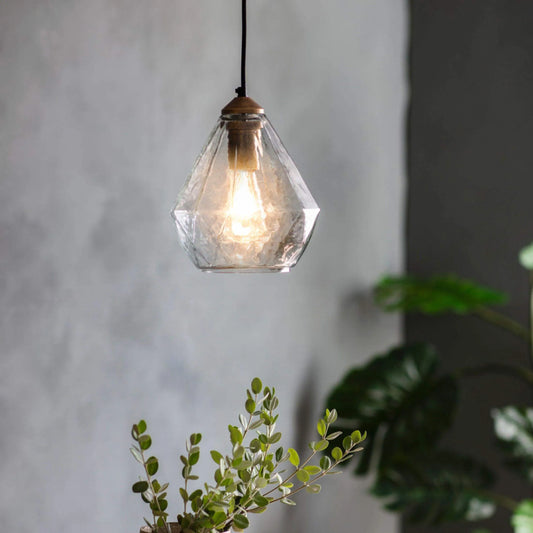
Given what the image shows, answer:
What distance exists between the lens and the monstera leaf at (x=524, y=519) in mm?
2365

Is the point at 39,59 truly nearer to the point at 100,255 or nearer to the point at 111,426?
the point at 100,255

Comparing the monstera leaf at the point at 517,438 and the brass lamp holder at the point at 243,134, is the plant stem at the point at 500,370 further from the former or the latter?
the brass lamp holder at the point at 243,134

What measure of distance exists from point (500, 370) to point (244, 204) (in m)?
2.10

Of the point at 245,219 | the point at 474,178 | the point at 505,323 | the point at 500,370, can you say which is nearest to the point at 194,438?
the point at 245,219

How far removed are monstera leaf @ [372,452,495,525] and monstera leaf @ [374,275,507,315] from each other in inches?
19.9

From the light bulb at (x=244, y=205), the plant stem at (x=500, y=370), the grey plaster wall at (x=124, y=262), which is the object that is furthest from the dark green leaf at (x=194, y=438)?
the plant stem at (x=500, y=370)

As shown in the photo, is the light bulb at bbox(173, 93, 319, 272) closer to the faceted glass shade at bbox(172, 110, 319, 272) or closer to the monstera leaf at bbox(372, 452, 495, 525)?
the faceted glass shade at bbox(172, 110, 319, 272)

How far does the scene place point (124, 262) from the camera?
1.53 meters

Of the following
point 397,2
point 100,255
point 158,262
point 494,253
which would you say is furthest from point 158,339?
Answer: point 397,2

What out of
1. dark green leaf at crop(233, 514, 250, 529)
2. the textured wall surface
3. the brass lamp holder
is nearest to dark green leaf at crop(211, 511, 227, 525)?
dark green leaf at crop(233, 514, 250, 529)

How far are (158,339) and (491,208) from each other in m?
1.83

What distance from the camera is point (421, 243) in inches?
126

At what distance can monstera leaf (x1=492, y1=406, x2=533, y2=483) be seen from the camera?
8.03 feet

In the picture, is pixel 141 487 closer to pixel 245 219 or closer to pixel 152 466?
pixel 152 466
